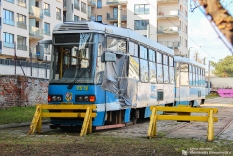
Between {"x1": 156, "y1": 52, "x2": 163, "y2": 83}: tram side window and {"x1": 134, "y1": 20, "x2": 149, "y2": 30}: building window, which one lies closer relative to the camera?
{"x1": 156, "y1": 52, "x2": 163, "y2": 83}: tram side window

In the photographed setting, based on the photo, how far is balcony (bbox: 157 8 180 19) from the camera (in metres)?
73.9

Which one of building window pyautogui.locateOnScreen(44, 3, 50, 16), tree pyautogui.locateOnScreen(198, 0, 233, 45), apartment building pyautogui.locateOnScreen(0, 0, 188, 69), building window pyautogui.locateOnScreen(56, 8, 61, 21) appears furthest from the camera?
building window pyautogui.locateOnScreen(56, 8, 61, 21)

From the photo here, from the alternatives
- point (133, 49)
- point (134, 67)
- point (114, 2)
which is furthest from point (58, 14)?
point (134, 67)

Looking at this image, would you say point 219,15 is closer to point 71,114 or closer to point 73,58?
point 71,114

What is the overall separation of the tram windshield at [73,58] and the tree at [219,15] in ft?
29.6

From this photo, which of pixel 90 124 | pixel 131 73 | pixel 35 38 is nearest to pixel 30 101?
pixel 131 73

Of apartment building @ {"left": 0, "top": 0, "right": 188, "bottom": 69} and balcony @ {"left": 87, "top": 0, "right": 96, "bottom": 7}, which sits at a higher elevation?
balcony @ {"left": 87, "top": 0, "right": 96, "bottom": 7}

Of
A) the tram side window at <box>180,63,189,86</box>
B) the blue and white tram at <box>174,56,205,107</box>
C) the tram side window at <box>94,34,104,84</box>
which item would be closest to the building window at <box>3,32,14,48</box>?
the blue and white tram at <box>174,56,205,107</box>

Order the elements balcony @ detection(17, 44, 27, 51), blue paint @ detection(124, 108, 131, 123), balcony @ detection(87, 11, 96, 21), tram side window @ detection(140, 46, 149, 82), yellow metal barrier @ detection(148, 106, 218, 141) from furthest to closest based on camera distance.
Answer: balcony @ detection(87, 11, 96, 21) → balcony @ detection(17, 44, 27, 51) → tram side window @ detection(140, 46, 149, 82) → blue paint @ detection(124, 108, 131, 123) → yellow metal barrier @ detection(148, 106, 218, 141)

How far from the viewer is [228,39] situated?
373cm

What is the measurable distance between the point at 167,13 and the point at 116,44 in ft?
204

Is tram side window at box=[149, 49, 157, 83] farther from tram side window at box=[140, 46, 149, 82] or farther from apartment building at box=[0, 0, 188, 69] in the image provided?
apartment building at box=[0, 0, 188, 69]

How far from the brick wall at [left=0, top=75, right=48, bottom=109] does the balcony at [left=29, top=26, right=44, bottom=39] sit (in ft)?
89.4

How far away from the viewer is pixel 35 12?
53.9m
